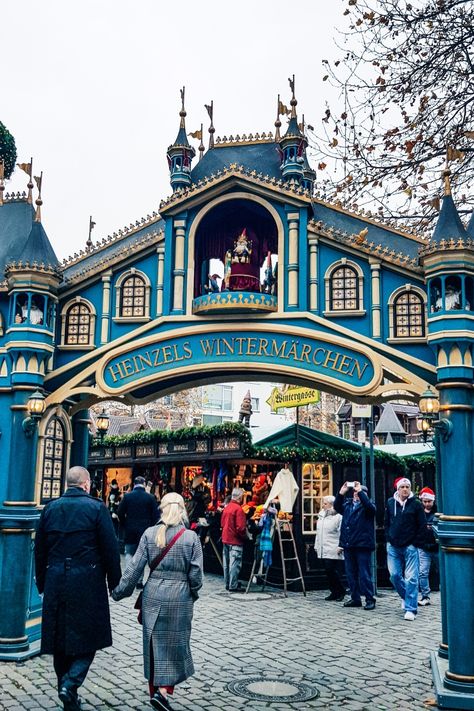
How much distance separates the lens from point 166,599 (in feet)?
19.6

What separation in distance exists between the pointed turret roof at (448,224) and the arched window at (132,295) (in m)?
3.61

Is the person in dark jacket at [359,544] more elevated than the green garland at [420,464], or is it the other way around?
the green garland at [420,464]

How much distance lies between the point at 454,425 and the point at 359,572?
5050 mm

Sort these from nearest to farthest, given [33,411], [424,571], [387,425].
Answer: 1. [33,411]
2. [424,571]
3. [387,425]

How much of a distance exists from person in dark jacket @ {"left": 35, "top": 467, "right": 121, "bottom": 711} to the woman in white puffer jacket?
21.6 feet

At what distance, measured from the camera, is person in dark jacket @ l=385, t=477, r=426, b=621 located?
422 inches

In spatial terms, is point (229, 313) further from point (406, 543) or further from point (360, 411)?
point (360, 411)

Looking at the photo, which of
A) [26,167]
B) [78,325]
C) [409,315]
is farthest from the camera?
[26,167]

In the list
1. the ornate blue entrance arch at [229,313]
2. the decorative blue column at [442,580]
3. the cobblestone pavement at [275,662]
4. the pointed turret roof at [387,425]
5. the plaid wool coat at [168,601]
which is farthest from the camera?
the pointed turret roof at [387,425]

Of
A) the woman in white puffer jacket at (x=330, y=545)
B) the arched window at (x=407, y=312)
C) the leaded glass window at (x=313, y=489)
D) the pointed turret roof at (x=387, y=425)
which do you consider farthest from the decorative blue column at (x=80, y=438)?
the pointed turret roof at (x=387, y=425)

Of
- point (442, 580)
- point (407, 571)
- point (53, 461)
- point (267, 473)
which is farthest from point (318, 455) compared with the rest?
point (442, 580)

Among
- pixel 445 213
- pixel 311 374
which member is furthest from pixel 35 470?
pixel 445 213

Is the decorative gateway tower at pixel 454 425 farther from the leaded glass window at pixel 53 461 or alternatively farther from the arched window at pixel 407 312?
the leaded glass window at pixel 53 461

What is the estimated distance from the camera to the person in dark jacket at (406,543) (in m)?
10.7
